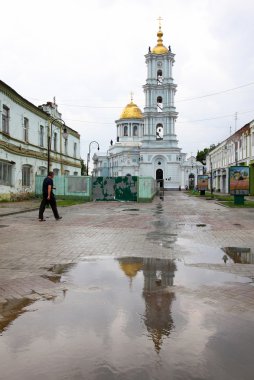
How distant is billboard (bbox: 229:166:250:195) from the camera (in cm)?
2469

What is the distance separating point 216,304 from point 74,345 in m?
2.01

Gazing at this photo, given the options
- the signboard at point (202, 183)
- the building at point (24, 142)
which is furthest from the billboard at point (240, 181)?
the signboard at point (202, 183)

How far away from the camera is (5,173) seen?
1009 inches

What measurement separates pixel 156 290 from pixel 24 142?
82.6 feet

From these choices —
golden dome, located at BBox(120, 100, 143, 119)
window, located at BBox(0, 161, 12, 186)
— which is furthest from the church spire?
window, located at BBox(0, 161, 12, 186)

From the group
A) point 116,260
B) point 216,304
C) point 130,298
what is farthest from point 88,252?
point 216,304

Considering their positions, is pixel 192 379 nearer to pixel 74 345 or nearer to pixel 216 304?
pixel 74 345

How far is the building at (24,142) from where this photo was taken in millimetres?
25328

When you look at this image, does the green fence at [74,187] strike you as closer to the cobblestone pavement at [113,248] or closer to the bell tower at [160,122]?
the cobblestone pavement at [113,248]

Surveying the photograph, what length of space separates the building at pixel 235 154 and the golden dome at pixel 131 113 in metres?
25.6

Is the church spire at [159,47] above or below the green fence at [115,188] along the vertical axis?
above

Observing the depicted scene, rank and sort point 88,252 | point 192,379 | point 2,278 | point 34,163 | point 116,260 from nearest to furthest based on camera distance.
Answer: point 192,379, point 2,278, point 116,260, point 88,252, point 34,163

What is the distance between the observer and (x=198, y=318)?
4.30 m

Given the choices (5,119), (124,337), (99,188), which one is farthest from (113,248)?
(99,188)
